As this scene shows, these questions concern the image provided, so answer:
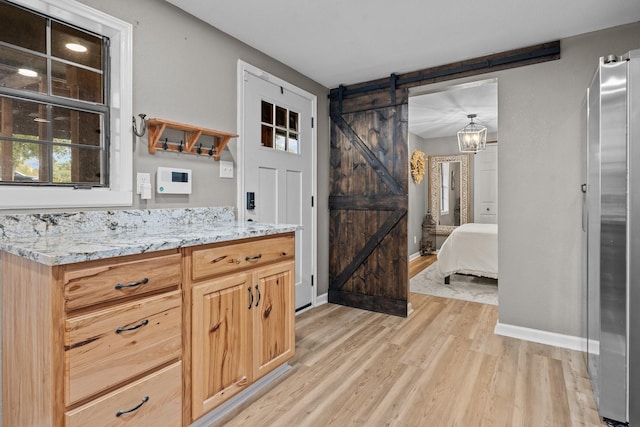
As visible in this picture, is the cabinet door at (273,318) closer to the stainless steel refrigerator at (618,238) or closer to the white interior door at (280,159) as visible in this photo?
the white interior door at (280,159)

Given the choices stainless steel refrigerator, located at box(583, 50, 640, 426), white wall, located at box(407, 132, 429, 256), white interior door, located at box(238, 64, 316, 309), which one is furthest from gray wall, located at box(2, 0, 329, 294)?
white wall, located at box(407, 132, 429, 256)

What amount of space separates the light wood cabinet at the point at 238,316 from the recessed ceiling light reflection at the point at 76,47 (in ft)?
4.42

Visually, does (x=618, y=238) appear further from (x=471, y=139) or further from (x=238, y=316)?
(x=471, y=139)

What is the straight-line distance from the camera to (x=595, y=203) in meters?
1.93

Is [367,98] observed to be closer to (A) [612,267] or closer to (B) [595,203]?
(B) [595,203]

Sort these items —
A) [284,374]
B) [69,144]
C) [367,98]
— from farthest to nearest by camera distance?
[367,98] < [284,374] < [69,144]

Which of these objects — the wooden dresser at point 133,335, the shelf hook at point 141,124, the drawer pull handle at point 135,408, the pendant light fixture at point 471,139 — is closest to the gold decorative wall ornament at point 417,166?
the pendant light fixture at point 471,139

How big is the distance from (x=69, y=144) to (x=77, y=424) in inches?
54.0

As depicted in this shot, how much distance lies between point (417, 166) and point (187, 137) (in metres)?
4.92

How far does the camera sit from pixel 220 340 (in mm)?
1771

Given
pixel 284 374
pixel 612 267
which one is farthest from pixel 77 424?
pixel 612 267

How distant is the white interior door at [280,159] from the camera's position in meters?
2.85

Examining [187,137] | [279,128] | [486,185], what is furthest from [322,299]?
[486,185]

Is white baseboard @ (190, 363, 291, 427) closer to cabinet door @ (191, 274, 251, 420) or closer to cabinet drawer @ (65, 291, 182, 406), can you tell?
cabinet door @ (191, 274, 251, 420)
